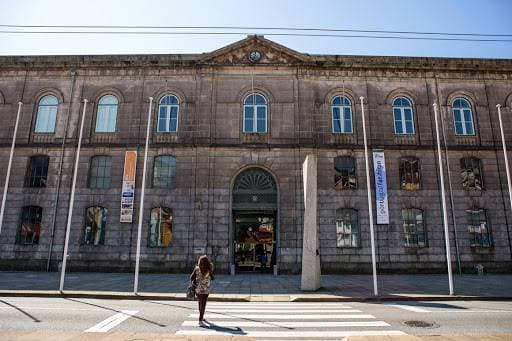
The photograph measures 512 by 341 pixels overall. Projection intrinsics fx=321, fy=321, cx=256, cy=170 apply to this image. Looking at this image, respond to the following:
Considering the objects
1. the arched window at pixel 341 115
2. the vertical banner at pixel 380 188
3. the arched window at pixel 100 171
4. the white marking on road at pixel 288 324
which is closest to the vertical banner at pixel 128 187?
the arched window at pixel 100 171

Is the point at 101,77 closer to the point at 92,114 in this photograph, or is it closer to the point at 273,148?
the point at 92,114

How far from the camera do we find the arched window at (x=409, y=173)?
22.3 m

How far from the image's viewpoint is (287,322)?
884cm

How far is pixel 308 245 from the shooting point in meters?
14.7

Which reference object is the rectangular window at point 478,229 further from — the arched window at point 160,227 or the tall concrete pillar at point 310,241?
the arched window at point 160,227

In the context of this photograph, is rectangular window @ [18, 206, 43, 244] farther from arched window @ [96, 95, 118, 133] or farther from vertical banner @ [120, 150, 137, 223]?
arched window @ [96, 95, 118, 133]

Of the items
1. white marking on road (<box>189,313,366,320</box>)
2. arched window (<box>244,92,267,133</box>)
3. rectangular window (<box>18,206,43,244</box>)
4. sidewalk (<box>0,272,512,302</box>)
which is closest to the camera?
white marking on road (<box>189,313,366,320</box>)

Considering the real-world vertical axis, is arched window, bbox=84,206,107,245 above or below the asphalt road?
above

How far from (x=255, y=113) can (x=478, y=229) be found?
1731cm

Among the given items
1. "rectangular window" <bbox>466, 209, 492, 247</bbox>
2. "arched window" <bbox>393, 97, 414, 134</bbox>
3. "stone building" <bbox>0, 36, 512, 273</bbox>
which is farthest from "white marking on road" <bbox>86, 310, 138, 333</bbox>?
"rectangular window" <bbox>466, 209, 492, 247</bbox>

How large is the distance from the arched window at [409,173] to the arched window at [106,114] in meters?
20.7

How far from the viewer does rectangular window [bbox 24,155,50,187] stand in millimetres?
22250

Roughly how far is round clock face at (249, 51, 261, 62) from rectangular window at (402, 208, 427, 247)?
587 inches

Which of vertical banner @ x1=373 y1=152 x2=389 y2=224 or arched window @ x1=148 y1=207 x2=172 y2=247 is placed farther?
vertical banner @ x1=373 y1=152 x2=389 y2=224
